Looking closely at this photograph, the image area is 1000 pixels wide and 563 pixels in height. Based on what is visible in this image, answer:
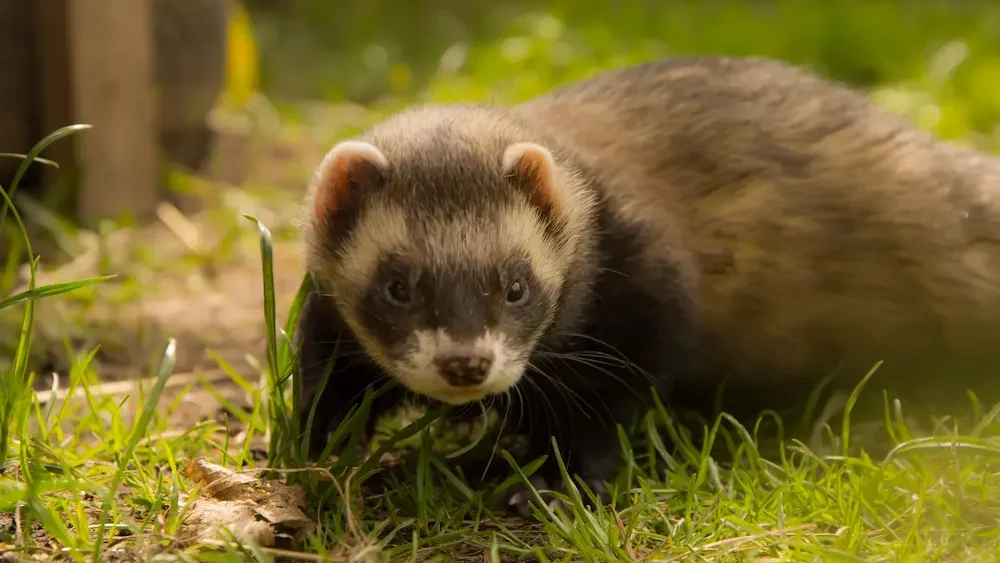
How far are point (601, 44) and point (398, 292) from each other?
5.53m

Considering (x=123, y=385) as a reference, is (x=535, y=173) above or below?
above

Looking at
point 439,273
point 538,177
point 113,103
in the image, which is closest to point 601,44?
point 113,103

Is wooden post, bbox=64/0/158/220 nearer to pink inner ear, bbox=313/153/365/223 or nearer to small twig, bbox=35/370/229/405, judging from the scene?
small twig, bbox=35/370/229/405

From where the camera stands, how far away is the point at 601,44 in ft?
26.2

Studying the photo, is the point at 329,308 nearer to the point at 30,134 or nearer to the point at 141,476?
the point at 141,476

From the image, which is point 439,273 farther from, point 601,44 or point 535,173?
point 601,44

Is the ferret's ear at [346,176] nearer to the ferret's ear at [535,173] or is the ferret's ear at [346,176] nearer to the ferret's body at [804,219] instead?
the ferret's ear at [535,173]

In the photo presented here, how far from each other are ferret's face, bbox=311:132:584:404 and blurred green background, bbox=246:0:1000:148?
3.99 m

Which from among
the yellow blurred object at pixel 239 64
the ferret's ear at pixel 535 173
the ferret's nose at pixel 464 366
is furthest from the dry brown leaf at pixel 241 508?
the yellow blurred object at pixel 239 64

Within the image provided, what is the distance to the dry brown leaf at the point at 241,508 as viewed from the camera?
263 centimetres

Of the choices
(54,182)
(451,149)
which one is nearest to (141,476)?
(451,149)

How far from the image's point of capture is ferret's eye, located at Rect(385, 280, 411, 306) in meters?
2.80

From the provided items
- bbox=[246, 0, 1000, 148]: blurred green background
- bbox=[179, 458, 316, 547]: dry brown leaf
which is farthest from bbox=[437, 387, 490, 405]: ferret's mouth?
bbox=[246, 0, 1000, 148]: blurred green background

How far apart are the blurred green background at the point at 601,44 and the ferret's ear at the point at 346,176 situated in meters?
3.96
